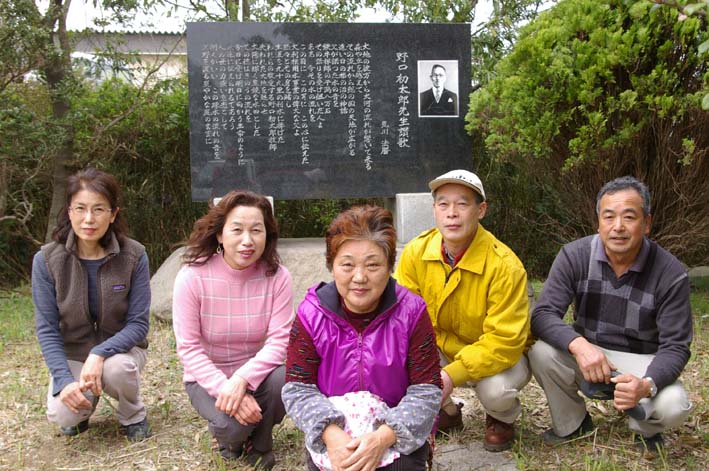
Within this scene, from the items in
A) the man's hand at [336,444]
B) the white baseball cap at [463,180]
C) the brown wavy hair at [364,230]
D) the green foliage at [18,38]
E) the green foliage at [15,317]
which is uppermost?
the green foliage at [18,38]

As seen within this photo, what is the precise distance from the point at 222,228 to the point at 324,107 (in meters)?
2.76

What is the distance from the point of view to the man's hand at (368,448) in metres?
1.83

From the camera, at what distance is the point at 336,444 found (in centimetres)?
187

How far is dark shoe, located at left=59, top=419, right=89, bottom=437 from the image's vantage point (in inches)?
112

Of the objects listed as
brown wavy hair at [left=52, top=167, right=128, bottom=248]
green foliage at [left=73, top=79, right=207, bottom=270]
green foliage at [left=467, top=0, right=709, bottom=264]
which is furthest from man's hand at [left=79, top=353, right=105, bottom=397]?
green foliage at [left=73, top=79, right=207, bottom=270]

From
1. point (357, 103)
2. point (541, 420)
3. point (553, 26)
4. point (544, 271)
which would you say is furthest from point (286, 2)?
point (541, 420)

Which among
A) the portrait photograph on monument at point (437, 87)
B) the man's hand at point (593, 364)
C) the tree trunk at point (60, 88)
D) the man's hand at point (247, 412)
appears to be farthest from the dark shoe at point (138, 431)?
the portrait photograph on monument at point (437, 87)

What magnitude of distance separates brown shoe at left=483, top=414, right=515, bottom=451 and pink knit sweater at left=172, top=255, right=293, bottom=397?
2.93 feet

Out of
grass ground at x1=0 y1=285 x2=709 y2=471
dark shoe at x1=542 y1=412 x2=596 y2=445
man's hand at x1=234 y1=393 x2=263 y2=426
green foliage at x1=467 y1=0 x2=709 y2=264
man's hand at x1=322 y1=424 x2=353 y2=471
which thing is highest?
green foliage at x1=467 y1=0 x2=709 y2=264

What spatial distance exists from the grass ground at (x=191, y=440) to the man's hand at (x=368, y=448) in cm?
76

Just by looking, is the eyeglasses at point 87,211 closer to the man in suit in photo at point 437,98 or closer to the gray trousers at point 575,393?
the gray trousers at point 575,393

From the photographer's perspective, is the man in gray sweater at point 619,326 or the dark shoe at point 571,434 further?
the dark shoe at point 571,434

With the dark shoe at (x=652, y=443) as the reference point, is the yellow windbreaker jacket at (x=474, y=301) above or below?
above

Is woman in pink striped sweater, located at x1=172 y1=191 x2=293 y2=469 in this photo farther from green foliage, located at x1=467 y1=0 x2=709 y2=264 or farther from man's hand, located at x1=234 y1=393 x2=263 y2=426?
green foliage, located at x1=467 y1=0 x2=709 y2=264
